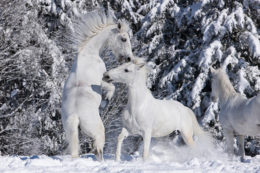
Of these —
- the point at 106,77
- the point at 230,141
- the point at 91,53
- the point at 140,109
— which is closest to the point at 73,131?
the point at 106,77

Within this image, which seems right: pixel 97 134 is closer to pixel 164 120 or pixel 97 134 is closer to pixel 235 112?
pixel 164 120

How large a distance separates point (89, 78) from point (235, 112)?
270 cm

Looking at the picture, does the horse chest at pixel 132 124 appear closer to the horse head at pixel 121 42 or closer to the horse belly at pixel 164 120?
the horse belly at pixel 164 120

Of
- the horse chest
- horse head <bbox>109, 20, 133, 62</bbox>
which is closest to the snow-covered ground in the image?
the horse chest

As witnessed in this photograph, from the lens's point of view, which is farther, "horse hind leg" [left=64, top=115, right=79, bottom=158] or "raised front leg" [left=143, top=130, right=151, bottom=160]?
"raised front leg" [left=143, top=130, right=151, bottom=160]

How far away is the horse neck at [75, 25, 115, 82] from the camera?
652 centimetres

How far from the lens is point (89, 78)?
6461mm

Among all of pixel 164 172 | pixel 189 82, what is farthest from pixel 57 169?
pixel 189 82

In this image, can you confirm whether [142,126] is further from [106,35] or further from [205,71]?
[205,71]

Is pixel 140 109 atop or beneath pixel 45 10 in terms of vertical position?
beneath

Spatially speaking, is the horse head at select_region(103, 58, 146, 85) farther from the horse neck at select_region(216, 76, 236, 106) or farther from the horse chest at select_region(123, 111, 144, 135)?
the horse neck at select_region(216, 76, 236, 106)

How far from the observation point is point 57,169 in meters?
4.82

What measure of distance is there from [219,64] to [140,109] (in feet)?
28.8

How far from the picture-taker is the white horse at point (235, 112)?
6707 millimetres
